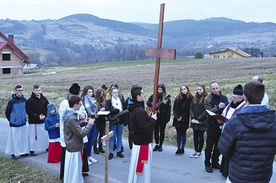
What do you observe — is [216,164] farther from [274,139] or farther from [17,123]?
[17,123]

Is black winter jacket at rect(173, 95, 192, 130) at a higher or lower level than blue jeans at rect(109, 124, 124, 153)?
higher

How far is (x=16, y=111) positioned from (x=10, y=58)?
40338 mm

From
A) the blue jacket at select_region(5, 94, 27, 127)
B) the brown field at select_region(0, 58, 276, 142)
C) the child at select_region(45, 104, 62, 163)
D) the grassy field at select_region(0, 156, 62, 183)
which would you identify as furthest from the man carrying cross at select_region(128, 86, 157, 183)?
the brown field at select_region(0, 58, 276, 142)

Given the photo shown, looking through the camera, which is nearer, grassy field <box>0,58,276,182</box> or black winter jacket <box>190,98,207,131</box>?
black winter jacket <box>190,98,207,131</box>

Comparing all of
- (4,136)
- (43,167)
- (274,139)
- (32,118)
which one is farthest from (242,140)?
(4,136)

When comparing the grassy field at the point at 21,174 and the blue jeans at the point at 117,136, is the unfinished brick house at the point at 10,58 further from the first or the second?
the blue jeans at the point at 117,136

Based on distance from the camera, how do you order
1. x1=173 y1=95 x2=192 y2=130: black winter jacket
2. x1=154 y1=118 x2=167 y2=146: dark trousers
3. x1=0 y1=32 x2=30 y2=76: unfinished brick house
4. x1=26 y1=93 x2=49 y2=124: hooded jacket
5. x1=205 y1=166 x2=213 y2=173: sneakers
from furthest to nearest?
x1=0 y1=32 x2=30 y2=76: unfinished brick house → x1=154 y1=118 x2=167 y2=146: dark trousers → x1=26 y1=93 x2=49 y2=124: hooded jacket → x1=173 y1=95 x2=192 y2=130: black winter jacket → x1=205 y1=166 x2=213 y2=173: sneakers

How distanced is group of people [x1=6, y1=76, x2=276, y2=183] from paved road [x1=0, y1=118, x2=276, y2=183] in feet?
0.70

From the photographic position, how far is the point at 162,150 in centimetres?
938

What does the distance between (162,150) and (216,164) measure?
2043mm

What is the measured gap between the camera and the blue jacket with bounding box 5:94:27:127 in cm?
881

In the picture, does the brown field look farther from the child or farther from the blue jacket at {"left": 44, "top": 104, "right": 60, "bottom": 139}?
the blue jacket at {"left": 44, "top": 104, "right": 60, "bottom": 139}

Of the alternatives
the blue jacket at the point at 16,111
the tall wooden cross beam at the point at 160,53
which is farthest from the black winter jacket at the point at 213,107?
the blue jacket at the point at 16,111

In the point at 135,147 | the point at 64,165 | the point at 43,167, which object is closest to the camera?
the point at 135,147
